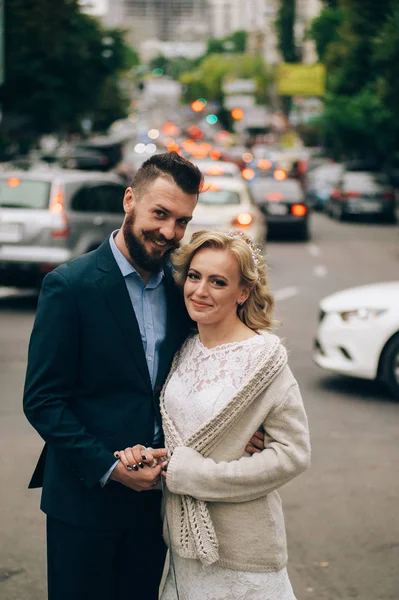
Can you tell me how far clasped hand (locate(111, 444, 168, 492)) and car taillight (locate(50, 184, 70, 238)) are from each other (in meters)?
10.5

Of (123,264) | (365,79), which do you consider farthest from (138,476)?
(365,79)

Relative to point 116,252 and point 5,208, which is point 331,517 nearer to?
point 116,252

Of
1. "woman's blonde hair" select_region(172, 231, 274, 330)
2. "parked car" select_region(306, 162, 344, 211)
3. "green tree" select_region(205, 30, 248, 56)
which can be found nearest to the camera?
"woman's blonde hair" select_region(172, 231, 274, 330)

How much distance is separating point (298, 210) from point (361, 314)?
1704 cm

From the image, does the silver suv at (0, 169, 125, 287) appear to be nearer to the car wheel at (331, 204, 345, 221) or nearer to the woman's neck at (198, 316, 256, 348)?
the woman's neck at (198, 316, 256, 348)

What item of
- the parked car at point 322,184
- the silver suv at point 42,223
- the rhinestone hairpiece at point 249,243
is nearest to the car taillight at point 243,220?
the silver suv at point 42,223

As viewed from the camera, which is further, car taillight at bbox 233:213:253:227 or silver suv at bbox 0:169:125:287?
car taillight at bbox 233:213:253:227

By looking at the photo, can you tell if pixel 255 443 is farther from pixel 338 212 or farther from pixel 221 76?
pixel 221 76

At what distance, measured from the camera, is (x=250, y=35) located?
153375 millimetres

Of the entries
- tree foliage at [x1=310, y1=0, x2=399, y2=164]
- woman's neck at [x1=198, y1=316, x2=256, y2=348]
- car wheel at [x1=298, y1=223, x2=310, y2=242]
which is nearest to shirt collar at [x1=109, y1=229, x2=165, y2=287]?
woman's neck at [x1=198, y1=316, x2=256, y2=348]

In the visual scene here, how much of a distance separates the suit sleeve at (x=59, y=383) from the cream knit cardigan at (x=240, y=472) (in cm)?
24

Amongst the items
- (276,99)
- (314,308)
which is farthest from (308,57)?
(314,308)

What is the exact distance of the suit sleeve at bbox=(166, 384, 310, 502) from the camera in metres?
2.89

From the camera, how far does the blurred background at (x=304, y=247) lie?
564 cm
